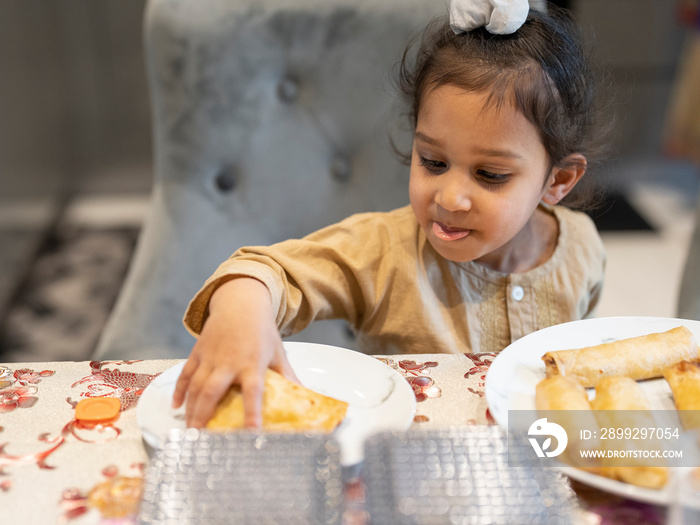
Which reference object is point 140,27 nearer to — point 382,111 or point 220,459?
point 382,111

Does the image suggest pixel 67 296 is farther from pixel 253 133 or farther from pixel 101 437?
pixel 101 437

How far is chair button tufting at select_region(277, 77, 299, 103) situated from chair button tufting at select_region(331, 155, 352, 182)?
0.14 metres

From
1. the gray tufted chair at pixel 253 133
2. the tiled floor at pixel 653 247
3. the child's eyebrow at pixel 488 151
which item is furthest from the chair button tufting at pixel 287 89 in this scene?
the tiled floor at pixel 653 247

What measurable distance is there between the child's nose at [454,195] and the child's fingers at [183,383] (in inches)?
13.7

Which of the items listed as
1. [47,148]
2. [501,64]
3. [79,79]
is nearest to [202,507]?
[501,64]

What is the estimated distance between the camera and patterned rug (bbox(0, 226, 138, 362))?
189cm

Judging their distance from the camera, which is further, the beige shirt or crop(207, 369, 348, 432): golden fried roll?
the beige shirt

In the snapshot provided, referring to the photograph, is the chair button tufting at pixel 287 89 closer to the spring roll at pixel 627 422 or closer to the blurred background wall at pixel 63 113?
the spring roll at pixel 627 422

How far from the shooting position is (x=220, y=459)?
0.46 m

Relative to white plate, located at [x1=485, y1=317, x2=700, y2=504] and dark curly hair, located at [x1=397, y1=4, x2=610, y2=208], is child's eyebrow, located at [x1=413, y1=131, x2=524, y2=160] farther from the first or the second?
white plate, located at [x1=485, y1=317, x2=700, y2=504]

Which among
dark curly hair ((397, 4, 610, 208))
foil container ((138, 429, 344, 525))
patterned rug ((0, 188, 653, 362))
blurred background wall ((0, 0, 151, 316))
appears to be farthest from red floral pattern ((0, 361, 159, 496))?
blurred background wall ((0, 0, 151, 316))

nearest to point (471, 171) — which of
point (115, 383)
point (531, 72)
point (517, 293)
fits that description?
point (531, 72)

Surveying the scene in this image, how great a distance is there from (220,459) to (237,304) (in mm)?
215

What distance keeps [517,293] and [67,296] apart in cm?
162
